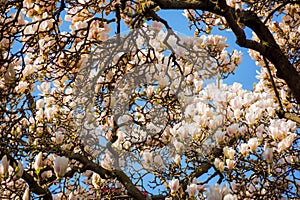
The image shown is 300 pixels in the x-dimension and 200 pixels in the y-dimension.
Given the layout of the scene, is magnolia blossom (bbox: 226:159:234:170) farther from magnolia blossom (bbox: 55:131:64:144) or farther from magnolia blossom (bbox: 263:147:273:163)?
→ magnolia blossom (bbox: 55:131:64:144)

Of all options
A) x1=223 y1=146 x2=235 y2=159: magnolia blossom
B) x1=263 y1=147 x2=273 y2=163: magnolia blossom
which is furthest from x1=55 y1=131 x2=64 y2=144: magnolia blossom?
x1=263 y1=147 x2=273 y2=163: magnolia blossom

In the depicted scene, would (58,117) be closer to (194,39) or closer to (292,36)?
(194,39)

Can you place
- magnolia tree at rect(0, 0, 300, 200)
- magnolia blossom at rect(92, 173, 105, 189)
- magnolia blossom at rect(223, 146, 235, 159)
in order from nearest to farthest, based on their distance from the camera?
magnolia tree at rect(0, 0, 300, 200), magnolia blossom at rect(223, 146, 235, 159), magnolia blossom at rect(92, 173, 105, 189)

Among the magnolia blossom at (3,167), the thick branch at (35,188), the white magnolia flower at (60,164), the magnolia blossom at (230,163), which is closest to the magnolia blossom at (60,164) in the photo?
the white magnolia flower at (60,164)

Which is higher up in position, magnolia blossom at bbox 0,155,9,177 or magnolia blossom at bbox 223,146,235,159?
magnolia blossom at bbox 223,146,235,159

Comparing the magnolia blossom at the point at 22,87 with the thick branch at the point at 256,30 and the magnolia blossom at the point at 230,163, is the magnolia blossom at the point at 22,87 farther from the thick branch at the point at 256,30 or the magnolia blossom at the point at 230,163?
the magnolia blossom at the point at 230,163

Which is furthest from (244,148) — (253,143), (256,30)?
(256,30)

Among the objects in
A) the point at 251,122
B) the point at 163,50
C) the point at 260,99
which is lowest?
the point at 163,50

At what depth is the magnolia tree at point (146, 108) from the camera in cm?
198

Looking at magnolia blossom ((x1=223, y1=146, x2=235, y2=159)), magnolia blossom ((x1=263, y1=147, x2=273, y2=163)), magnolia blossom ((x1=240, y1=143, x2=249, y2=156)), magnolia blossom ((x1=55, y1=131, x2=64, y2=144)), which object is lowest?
magnolia blossom ((x1=263, y1=147, x2=273, y2=163))

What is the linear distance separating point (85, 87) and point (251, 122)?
1494 mm

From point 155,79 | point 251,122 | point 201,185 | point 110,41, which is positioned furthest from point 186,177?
point 110,41

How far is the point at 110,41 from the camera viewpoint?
1.93 metres

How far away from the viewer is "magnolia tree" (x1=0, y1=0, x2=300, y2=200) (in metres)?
1.98
